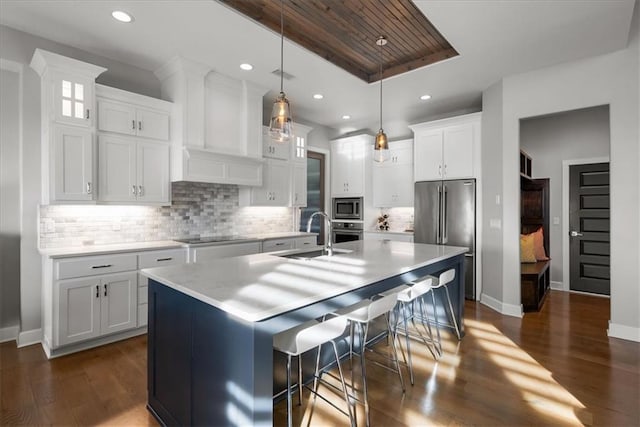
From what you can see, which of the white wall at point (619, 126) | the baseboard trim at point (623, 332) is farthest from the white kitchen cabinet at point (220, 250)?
the baseboard trim at point (623, 332)

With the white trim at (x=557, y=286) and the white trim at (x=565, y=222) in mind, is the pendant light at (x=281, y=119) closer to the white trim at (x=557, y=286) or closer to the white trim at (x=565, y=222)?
the white trim at (x=565, y=222)

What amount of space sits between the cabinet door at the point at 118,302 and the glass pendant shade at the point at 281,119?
1998 millimetres

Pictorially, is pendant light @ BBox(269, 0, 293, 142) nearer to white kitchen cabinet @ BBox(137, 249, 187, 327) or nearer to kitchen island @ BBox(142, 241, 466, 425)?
kitchen island @ BBox(142, 241, 466, 425)

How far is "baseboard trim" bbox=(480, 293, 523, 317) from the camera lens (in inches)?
152

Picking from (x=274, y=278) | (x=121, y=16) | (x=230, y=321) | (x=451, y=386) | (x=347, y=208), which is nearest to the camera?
(x=230, y=321)

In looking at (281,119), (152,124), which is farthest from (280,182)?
(281,119)

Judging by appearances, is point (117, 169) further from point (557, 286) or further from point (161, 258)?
point (557, 286)

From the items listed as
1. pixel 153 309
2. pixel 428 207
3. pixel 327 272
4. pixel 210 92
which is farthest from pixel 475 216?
pixel 153 309

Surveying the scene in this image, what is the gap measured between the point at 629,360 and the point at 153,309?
3759mm

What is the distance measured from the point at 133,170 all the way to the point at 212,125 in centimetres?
100

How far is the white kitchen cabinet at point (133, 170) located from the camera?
10.5 feet

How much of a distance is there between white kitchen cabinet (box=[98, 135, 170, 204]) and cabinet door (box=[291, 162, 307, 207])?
192cm

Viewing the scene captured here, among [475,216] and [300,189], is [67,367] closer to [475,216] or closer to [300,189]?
[300,189]

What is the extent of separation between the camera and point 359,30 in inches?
123
